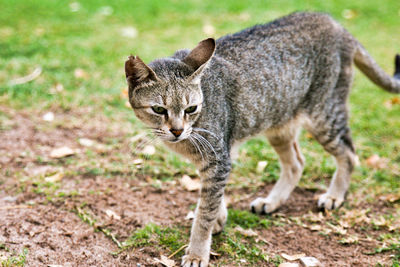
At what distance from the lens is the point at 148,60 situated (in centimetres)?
639

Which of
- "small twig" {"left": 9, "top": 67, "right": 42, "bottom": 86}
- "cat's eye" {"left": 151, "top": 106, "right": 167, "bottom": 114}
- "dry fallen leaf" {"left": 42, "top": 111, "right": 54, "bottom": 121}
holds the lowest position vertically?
"dry fallen leaf" {"left": 42, "top": 111, "right": 54, "bottom": 121}

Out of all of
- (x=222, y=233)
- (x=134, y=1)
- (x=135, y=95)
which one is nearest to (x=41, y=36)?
(x=134, y=1)

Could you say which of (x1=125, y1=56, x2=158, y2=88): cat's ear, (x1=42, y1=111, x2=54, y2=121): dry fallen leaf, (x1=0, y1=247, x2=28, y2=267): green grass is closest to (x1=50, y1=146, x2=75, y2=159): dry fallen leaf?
(x1=42, y1=111, x2=54, y2=121): dry fallen leaf

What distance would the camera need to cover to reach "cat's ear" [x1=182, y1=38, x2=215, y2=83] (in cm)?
296

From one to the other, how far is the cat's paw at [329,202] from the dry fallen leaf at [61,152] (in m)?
2.52

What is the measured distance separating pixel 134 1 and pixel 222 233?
7.49 meters

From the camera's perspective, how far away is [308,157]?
4625 millimetres

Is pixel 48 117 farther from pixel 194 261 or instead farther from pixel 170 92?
pixel 194 261

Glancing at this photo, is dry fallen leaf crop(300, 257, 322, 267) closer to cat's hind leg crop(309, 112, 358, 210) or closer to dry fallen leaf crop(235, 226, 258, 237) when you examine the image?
dry fallen leaf crop(235, 226, 258, 237)

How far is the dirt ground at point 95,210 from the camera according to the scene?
3000 millimetres

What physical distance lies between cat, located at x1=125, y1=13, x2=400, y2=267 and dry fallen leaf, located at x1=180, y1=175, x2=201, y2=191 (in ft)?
1.95

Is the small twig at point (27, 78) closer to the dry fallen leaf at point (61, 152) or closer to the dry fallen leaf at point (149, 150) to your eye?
the dry fallen leaf at point (61, 152)

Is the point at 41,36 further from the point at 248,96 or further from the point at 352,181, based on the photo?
the point at 352,181

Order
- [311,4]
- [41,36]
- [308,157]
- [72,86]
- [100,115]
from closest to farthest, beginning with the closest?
[308,157] < [100,115] < [72,86] < [41,36] < [311,4]
